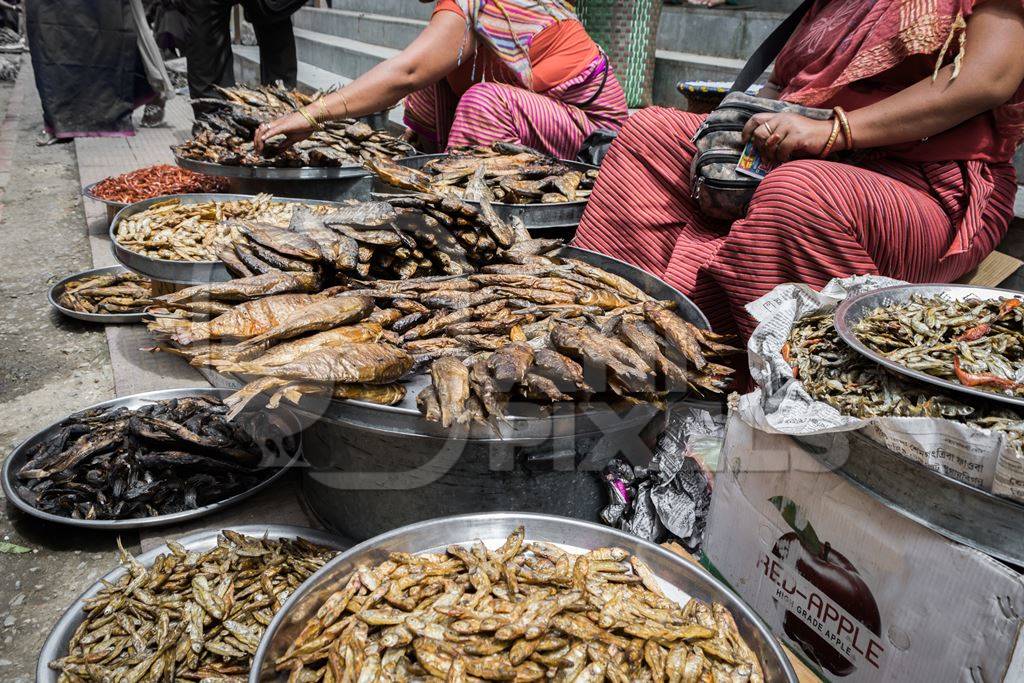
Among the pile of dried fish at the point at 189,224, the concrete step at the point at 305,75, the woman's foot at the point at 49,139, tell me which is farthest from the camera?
the woman's foot at the point at 49,139

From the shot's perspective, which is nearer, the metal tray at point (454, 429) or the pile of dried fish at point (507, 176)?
the metal tray at point (454, 429)

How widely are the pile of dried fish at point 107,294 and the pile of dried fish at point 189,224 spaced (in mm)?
288

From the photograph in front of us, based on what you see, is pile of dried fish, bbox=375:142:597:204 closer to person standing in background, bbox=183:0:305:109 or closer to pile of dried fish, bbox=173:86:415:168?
pile of dried fish, bbox=173:86:415:168

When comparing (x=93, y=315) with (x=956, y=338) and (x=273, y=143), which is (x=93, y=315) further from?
(x=956, y=338)

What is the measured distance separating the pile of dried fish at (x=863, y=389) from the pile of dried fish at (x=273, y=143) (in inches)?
121

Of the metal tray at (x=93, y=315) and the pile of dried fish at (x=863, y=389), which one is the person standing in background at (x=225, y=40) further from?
the pile of dried fish at (x=863, y=389)

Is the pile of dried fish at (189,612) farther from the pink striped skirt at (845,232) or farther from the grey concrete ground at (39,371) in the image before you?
the pink striped skirt at (845,232)

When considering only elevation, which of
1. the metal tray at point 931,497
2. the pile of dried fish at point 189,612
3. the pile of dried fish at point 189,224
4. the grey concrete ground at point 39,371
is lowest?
the grey concrete ground at point 39,371

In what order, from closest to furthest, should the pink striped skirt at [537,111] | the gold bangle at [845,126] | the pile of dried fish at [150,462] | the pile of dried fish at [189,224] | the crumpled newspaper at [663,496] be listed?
the crumpled newspaper at [663,496]
the pile of dried fish at [150,462]
the gold bangle at [845,126]
the pile of dried fish at [189,224]
the pink striped skirt at [537,111]

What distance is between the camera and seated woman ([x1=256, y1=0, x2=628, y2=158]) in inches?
152

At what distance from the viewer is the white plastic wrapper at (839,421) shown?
1.34 m

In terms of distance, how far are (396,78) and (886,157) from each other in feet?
8.20

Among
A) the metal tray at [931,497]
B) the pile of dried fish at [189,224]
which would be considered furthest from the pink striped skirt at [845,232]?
the pile of dried fish at [189,224]

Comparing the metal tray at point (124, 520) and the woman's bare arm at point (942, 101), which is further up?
the woman's bare arm at point (942, 101)
